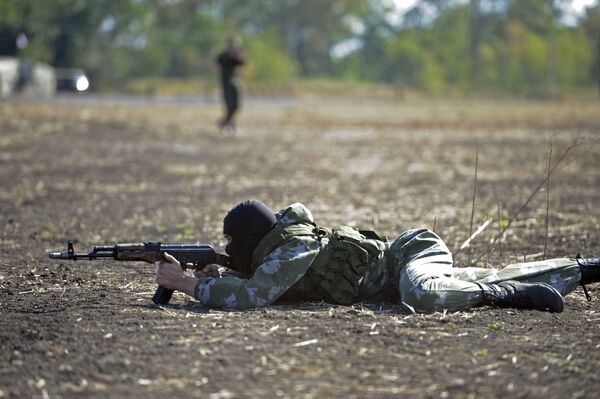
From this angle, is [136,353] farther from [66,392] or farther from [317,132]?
[317,132]

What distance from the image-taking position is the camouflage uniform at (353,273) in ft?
21.4

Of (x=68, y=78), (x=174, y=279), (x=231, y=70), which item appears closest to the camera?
(x=174, y=279)

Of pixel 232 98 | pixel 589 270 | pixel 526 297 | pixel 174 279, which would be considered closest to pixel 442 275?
pixel 526 297

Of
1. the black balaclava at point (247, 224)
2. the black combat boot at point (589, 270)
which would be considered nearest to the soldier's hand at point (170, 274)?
the black balaclava at point (247, 224)

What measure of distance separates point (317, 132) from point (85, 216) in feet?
64.5

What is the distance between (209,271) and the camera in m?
6.86

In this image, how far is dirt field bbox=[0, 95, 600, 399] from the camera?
5.09 meters

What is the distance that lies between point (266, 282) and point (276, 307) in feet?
0.89

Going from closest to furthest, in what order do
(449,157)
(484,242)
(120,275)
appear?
1. (120,275)
2. (484,242)
3. (449,157)

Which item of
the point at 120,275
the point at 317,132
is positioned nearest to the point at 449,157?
the point at 317,132

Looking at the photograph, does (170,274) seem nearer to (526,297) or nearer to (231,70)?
(526,297)

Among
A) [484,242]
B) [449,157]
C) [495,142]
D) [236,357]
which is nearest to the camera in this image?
[236,357]

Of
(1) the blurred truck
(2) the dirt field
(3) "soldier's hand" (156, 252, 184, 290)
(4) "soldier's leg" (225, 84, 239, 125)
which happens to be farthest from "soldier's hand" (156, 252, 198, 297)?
(1) the blurred truck

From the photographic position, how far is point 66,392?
486 centimetres
